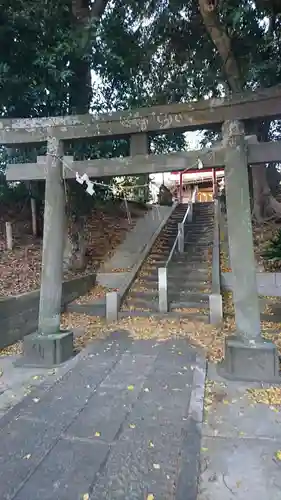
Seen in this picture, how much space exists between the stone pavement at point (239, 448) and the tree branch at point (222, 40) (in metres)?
6.86


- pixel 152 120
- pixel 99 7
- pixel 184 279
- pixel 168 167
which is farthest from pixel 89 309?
pixel 99 7

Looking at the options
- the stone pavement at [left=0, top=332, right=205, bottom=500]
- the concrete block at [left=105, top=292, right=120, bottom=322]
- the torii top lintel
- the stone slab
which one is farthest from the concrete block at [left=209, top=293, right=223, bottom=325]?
the stone slab

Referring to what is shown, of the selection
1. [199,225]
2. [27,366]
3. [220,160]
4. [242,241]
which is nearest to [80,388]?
[27,366]

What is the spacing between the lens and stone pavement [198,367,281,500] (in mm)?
2412

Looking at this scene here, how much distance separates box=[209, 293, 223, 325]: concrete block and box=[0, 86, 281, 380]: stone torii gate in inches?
97.6

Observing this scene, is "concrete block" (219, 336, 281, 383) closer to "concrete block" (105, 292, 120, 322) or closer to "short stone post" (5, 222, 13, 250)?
"concrete block" (105, 292, 120, 322)

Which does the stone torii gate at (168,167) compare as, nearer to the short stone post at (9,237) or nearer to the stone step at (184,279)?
the short stone post at (9,237)

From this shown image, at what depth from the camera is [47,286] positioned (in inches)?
202

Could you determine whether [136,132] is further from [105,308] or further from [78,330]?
[105,308]

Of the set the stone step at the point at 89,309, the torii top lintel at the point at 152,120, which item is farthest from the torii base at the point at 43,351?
the stone step at the point at 89,309

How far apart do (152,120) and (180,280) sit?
526 cm

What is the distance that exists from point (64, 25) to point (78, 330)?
244 inches

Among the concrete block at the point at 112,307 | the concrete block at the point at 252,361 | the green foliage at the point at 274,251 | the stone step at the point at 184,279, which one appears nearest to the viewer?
the concrete block at the point at 252,361

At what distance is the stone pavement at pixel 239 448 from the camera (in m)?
2.41
